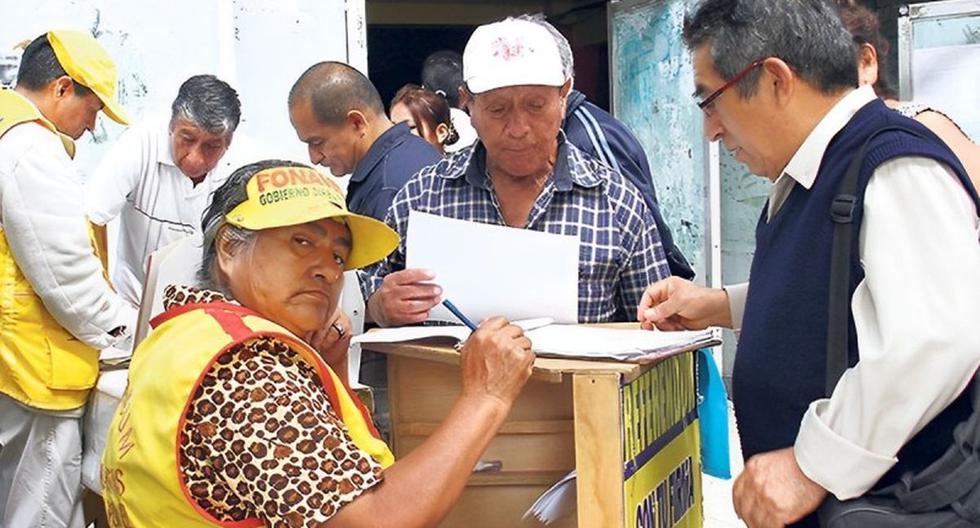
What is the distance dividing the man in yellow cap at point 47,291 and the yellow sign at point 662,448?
1.93 meters

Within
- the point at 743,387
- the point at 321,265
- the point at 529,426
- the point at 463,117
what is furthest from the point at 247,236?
the point at 463,117

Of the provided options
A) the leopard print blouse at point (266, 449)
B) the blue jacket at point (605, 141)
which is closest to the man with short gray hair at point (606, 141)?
the blue jacket at point (605, 141)

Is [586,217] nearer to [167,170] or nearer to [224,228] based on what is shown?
[224,228]

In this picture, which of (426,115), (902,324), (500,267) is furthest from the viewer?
(426,115)

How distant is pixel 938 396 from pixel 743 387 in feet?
1.08

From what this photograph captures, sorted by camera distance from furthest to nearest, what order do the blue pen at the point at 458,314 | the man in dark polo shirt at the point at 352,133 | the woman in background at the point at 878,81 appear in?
the man in dark polo shirt at the point at 352,133 < the woman in background at the point at 878,81 < the blue pen at the point at 458,314

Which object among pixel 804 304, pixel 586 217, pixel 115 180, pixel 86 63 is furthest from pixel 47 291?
pixel 804 304

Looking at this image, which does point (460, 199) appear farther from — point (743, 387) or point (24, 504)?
point (24, 504)

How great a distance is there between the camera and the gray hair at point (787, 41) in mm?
1450

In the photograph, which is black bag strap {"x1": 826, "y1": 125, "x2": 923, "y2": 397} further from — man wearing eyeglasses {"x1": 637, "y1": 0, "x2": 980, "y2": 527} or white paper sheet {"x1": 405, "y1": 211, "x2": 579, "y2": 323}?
white paper sheet {"x1": 405, "y1": 211, "x2": 579, "y2": 323}

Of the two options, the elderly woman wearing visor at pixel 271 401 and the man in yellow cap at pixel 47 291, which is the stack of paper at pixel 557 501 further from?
the man in yellow cap at pixel 47 291

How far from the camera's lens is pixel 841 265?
4.42 ft

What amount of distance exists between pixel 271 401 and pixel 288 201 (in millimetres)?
318

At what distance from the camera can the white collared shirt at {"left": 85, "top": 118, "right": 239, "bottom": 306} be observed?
3.81 meters
